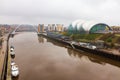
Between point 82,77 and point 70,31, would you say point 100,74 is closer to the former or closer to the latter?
point 82,77

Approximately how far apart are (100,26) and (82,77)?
7132 cm

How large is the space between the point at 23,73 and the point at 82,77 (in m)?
12.3

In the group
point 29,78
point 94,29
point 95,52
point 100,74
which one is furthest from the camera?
point 94,29

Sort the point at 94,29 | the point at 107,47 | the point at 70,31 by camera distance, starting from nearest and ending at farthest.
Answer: the point at 107,47 < the point at 94,29 < the point at 70,31

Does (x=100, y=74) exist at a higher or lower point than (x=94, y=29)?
lower

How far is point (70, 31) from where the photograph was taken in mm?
130250

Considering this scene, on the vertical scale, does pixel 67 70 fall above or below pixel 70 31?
below

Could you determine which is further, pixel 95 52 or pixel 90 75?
pixel 95 52

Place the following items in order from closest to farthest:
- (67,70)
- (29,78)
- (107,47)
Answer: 1. (29,78)
2. (67,70)
3. (107,47)

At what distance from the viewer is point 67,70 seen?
128 feet

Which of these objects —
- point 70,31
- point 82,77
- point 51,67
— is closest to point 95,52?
point 51,67

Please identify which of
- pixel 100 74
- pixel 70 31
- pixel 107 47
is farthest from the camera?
pixel 70 31

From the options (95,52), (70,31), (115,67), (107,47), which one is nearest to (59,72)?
(115,67)

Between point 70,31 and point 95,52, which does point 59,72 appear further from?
point 70,31
